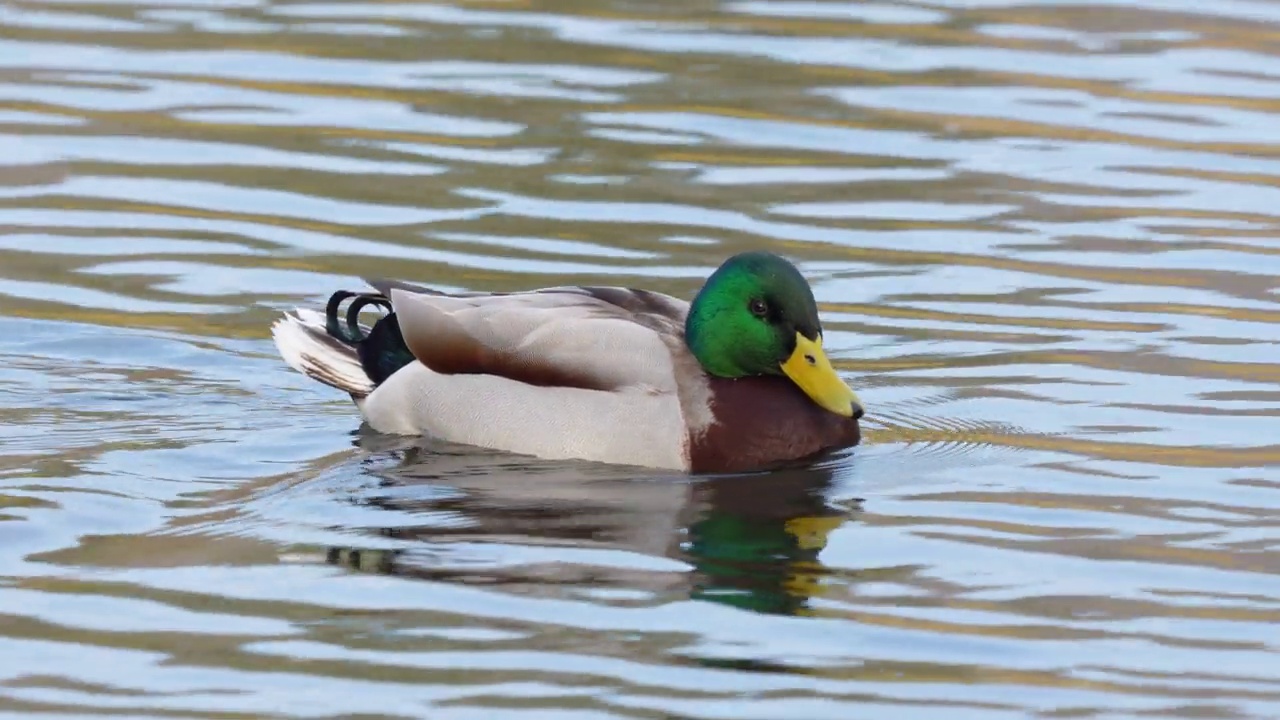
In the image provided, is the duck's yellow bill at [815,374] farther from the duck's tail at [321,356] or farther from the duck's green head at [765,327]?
the duck's tail at [321,356]

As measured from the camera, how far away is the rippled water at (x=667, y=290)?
6.43 m

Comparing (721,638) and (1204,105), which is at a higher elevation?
(1204,105)

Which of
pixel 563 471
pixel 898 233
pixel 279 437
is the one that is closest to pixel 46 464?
pixel 279 437

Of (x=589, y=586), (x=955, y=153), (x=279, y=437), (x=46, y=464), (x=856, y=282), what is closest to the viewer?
(x=589, y=586)

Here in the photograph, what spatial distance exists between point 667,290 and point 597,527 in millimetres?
A: 3055

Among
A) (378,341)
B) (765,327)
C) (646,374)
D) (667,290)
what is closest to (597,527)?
(646,374)

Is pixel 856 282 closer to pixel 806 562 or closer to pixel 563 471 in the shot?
pixel 563 471

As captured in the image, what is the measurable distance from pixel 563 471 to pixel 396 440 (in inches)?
30.6

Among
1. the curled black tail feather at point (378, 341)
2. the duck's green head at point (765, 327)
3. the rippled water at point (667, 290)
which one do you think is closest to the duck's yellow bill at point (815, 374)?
the duck's green head at point (765, 327)

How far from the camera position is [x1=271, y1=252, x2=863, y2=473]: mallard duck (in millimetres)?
8508

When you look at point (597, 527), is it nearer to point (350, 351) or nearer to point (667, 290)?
point (350, 351)

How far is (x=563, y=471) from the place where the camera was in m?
8.44

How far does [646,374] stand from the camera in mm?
8555

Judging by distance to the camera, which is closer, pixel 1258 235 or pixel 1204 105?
pixel 1258 235
